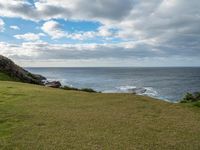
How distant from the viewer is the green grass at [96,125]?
1209 cm

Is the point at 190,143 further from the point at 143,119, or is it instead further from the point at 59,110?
the point at 59,110

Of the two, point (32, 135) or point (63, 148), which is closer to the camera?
point (63, 148)

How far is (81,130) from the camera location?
14109mm

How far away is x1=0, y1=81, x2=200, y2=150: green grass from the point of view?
12.1m

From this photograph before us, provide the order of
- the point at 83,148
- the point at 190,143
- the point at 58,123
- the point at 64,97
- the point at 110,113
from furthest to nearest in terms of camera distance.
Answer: the point at 64,97 < the point at 110,113 < the point at 58,123 < the point at 190,143 < the point at 83,148

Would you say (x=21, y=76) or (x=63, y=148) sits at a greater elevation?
(x=21, y=76)

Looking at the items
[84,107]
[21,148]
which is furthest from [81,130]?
[84,107]

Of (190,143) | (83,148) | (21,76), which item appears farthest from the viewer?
(21,76)

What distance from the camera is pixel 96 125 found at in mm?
15133

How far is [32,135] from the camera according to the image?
521 inches

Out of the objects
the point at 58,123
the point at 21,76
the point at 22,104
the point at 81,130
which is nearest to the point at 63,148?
the point at 81,130

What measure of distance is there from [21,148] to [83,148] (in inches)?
107

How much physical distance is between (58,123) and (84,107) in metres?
5.08

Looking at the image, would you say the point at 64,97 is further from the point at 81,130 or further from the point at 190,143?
the point at 190,143
